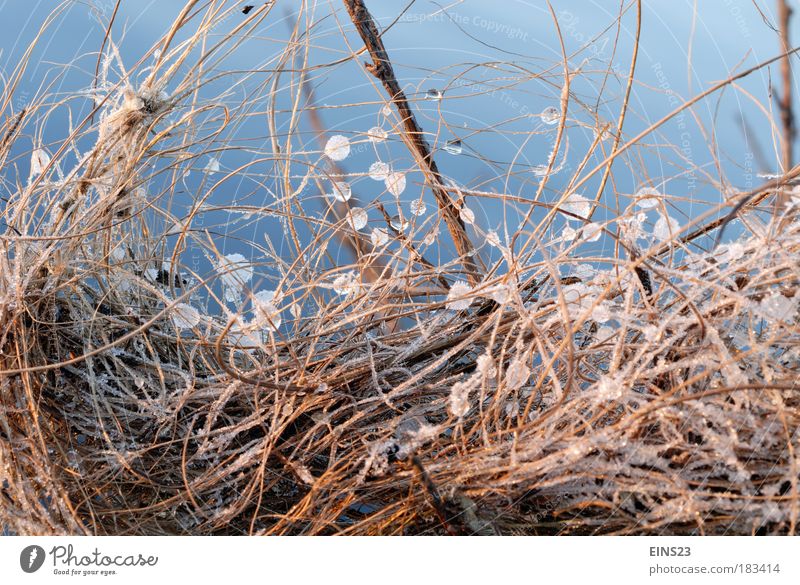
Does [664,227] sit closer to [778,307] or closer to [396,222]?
[778,307]

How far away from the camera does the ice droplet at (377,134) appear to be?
0.87m

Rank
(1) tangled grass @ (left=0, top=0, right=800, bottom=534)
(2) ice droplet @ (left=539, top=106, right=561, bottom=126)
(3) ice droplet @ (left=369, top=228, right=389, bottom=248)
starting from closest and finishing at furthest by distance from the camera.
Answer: (1) tangled grass @ (left=0, top=0, right=800, bottom=534), (2) ice droplet @ (left=539, top=106, right=561, bottom=126), (3) ice droplet @ (left=369, top=228, right=389, bottom=248)

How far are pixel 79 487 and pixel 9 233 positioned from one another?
288mm

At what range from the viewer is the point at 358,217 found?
96 cm

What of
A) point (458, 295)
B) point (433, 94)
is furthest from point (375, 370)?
point (433, 94)

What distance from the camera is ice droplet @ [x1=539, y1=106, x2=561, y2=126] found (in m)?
0.87

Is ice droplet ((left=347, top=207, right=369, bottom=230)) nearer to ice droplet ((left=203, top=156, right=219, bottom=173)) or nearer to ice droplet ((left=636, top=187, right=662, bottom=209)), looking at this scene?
ice droplet ((left=203, top=156, right=219, bottom=173))

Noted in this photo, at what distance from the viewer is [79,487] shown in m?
0.74

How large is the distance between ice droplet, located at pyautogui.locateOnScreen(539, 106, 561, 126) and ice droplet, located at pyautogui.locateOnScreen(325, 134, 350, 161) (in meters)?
0.25

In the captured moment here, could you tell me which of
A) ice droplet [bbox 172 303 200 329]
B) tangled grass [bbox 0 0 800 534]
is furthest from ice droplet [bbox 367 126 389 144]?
ice droplet [bbox 172 303 200 329]

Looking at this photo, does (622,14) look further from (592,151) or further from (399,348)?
(399,348)

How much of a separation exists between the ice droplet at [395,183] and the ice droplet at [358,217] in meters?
0.05

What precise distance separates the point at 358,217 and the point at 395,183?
0.07 m
